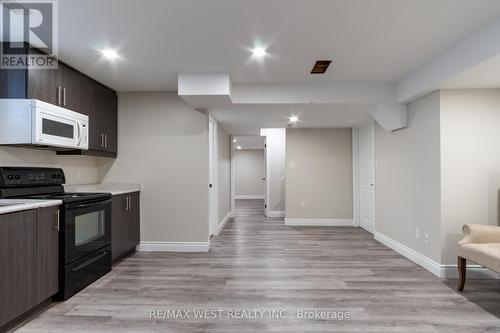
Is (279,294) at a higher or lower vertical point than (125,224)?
lower

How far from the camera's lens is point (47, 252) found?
2311 mm

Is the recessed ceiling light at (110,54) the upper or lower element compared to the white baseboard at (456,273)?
upper

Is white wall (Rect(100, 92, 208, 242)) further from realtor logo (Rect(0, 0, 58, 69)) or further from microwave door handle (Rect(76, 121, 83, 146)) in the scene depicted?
realtor logo (Rect(0, 0, 58, 69))

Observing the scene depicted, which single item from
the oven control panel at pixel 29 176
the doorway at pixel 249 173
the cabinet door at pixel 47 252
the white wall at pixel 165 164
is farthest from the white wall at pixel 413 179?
the doorway at pixel 249 173

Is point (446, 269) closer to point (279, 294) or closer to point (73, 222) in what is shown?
point (279, 294)

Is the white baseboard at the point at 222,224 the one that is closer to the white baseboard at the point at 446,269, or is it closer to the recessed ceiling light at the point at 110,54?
the white baseboard at the point at 446,269

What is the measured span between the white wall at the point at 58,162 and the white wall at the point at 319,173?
3675mm

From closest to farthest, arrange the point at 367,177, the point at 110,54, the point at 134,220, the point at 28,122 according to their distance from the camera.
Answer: the point at 28,122 < the point at 110,54 < the point at 134,220 < the point at 367,177

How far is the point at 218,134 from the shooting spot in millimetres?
5473

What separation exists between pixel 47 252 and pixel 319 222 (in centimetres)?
483

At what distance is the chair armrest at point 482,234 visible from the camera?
2.64m

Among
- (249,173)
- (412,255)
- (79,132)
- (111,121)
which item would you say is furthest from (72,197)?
(249,173)

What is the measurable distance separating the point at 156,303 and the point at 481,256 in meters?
2.79

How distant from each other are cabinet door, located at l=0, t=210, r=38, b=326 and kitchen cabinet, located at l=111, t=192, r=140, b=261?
117 cm
